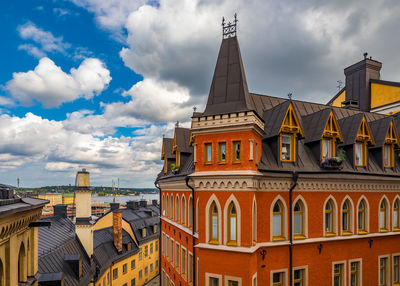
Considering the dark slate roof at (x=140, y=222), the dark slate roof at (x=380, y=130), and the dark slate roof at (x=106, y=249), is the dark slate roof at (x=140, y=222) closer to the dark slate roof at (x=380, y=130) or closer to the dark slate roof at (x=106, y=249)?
the dark slate roof at (x=106, y=249)

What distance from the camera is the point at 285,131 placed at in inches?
634

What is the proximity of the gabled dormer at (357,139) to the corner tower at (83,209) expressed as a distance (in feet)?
78.3

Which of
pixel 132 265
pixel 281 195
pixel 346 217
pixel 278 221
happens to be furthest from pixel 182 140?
pixel 132 265

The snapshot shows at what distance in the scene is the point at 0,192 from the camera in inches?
338

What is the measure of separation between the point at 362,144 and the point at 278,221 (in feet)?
29.6

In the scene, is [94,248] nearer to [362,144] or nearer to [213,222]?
[213,222]

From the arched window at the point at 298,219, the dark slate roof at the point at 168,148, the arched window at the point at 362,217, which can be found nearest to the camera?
the arched window at the point at 298,219

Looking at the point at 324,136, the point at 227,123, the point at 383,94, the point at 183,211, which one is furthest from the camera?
the point at 383,94

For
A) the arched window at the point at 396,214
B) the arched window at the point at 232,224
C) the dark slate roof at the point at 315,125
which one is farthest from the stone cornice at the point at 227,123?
the arched window at the point at 396,214

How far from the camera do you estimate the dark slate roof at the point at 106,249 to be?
102 feet

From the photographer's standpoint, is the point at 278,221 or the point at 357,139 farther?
the point at 357,139

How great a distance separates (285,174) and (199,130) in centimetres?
556

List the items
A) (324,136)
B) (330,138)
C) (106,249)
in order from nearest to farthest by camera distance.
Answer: (324,136), (330,138), (106,249)

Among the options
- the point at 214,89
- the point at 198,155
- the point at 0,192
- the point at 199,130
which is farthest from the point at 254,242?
the point at 0,192
